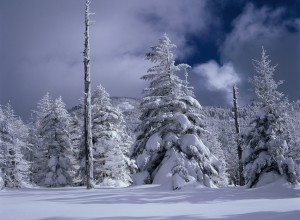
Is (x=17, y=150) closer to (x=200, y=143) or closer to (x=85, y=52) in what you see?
(x=85, y=52)

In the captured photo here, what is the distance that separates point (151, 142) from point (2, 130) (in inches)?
→ 877

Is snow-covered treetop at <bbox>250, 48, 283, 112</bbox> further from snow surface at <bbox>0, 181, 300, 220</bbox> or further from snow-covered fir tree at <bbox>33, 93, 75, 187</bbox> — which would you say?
snow-covered fir tree at <bbox>33, 93, 75, 187</bbox>

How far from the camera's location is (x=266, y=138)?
2005cm

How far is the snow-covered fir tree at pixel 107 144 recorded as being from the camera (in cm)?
3191

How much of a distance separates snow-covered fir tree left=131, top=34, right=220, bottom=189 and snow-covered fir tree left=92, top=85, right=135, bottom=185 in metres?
8.18

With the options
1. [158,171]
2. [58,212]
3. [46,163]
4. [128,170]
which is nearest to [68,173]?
[46,163]

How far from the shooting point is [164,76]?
78.6 feet

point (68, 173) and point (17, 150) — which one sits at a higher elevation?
point (17, 150)

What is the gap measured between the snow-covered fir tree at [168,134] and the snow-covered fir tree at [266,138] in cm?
279

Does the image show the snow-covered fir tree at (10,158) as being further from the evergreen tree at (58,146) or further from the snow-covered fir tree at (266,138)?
the snow-covered fir tree at (266,138)

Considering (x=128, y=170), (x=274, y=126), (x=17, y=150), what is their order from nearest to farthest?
(x=274, y=126) → (x=128, y=170) → (x=17, y=150)

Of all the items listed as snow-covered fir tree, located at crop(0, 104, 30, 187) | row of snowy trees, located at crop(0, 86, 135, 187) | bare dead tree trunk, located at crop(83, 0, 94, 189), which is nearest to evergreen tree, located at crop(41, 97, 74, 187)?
row of snowy trees, located at crop(0, 86, 135, 187)

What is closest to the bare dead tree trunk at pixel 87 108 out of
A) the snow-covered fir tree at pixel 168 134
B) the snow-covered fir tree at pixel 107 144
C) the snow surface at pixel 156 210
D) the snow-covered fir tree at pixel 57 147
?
the snow-covered fir tree at pixel 168 134

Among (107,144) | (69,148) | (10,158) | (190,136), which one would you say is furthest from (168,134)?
(10,158)
